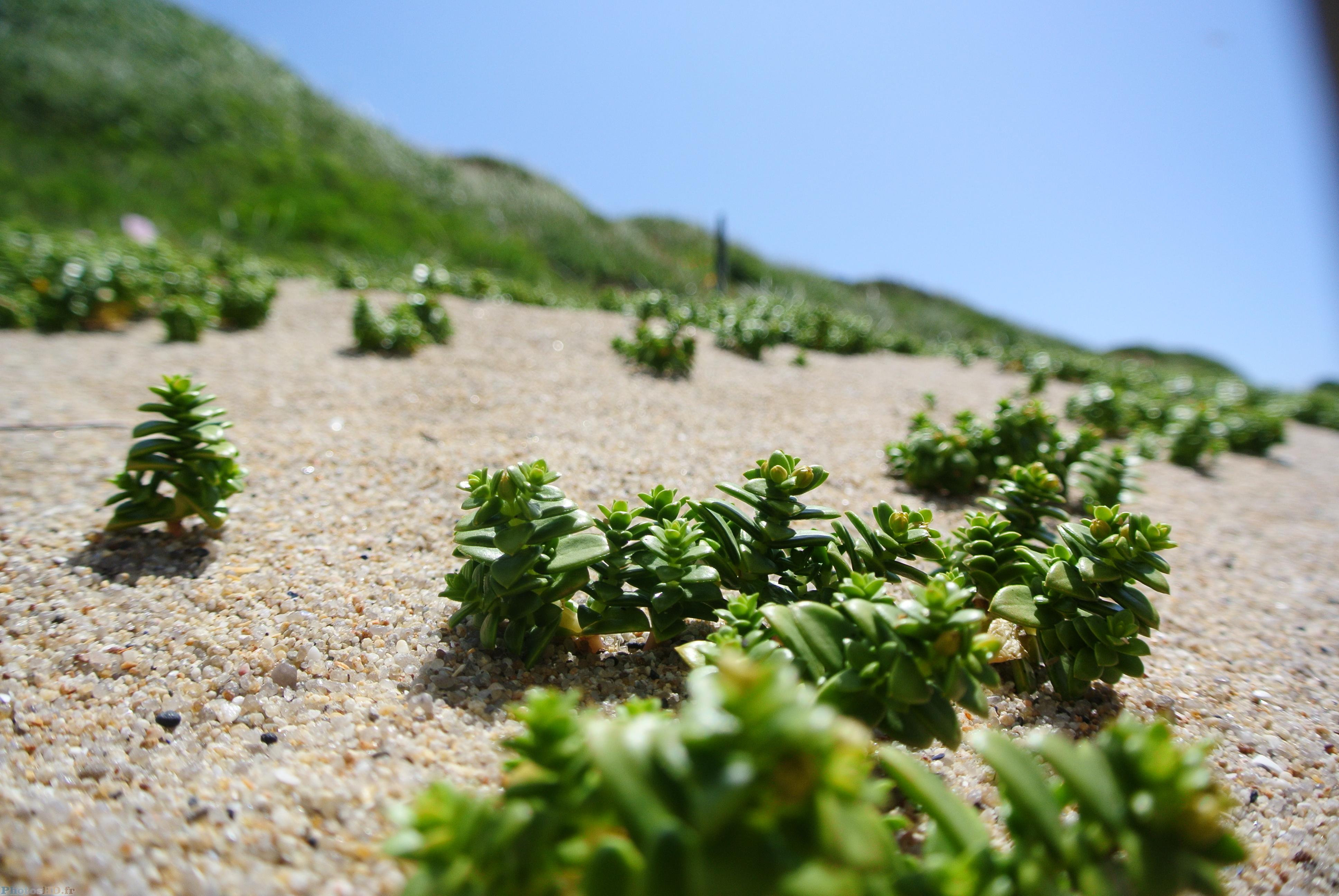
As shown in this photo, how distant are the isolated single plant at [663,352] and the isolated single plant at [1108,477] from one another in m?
2.62

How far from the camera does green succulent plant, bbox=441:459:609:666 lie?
1672 mm

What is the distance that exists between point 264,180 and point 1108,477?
15855 millimetres

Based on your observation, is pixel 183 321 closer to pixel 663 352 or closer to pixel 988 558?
pixel 663 352

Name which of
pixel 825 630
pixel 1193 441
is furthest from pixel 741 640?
pixel 1193 441

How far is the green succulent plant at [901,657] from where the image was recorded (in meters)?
1.38

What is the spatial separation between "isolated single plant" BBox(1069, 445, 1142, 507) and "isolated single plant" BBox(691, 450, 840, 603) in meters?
1.83

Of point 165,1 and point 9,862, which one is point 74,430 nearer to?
point 9,862

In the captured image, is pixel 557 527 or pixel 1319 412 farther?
pixel 1319 412

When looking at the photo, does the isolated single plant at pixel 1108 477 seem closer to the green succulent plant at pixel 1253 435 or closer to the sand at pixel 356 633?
the sand at pixel 356 633

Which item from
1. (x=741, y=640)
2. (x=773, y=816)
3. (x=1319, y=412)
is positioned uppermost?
(x=1319, y=412)

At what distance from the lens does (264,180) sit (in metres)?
14.1

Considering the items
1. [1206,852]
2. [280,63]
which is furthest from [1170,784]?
[280,63]

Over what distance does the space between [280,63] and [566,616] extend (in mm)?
23793

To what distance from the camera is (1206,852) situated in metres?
1.01
